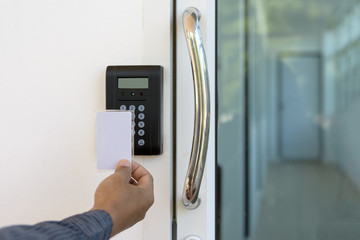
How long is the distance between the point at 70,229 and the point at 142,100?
0.32 m

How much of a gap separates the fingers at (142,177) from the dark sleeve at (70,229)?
110 mm

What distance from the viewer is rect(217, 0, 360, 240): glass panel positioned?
876 mm

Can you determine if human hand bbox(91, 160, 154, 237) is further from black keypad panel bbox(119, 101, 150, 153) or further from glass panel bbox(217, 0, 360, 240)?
glass panel bbox(217, 0, 360, 240)

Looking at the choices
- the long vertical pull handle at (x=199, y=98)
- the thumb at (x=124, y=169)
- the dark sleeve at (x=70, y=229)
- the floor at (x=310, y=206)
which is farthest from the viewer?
the floor at (x=310, y=206)

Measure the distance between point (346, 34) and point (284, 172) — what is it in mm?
394

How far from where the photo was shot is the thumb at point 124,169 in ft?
1.82

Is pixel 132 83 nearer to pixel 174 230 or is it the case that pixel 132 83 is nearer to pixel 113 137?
pixel 113 137

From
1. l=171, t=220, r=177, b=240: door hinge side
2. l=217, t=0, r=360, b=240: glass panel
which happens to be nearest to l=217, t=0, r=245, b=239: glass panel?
l=217, t=0, r=360, b=240: glass panel

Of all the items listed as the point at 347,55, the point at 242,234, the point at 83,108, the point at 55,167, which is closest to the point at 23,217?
the point at 55,167

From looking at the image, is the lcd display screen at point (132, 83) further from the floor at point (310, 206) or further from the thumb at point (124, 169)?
the floor at point (310, 206)

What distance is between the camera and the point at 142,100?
717mm

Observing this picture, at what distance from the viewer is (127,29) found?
74 cm

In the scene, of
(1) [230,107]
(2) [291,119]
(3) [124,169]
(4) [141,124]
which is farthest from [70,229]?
(2) [291,119]

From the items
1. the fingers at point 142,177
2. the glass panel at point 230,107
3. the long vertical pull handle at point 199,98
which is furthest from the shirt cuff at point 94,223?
the glass panel at point 230,107
